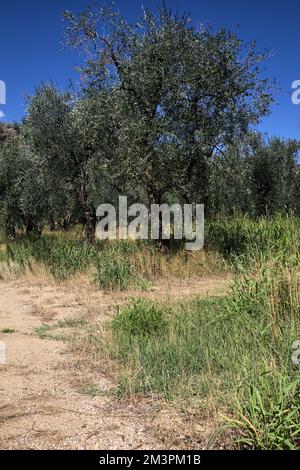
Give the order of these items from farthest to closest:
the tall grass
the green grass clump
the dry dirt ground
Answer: the green grass clump, the dry dirt ground, the tall grass

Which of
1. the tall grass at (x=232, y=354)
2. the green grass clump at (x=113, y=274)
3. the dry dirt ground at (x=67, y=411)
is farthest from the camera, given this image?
the green grass clump at (x=113, y=274)

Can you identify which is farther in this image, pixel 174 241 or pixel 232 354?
pixel 174 241

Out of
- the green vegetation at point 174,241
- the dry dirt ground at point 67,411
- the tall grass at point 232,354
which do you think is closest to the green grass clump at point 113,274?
the green vegetation at point 174,241

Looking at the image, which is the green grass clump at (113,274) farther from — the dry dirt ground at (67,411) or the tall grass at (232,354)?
the tall grass at (232,354)

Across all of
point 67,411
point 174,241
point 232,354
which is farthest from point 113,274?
point 67,411

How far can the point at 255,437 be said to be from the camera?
331 cm

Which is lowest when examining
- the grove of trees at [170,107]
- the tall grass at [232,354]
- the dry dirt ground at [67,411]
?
the dry dirt ground at [67,411]

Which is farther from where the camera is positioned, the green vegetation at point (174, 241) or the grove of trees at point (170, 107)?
the grove of trees at point (170, 107)

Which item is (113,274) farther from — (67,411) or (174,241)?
(67,411)

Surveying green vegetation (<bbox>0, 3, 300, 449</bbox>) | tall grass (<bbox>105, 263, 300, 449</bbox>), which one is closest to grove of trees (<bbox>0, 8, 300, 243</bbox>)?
green vegetation (<bbox>0, 3, 300, 449</bbox>)

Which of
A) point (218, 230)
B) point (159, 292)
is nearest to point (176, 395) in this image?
point (159, 292)

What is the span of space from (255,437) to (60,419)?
1764 millimetres

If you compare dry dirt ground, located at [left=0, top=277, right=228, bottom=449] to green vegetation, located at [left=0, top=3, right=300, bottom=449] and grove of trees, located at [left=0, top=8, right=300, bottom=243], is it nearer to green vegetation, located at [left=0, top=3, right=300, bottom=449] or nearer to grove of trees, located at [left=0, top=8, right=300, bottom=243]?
green vegetation, located at [left=0, top=3, right=300, bottom=449]
